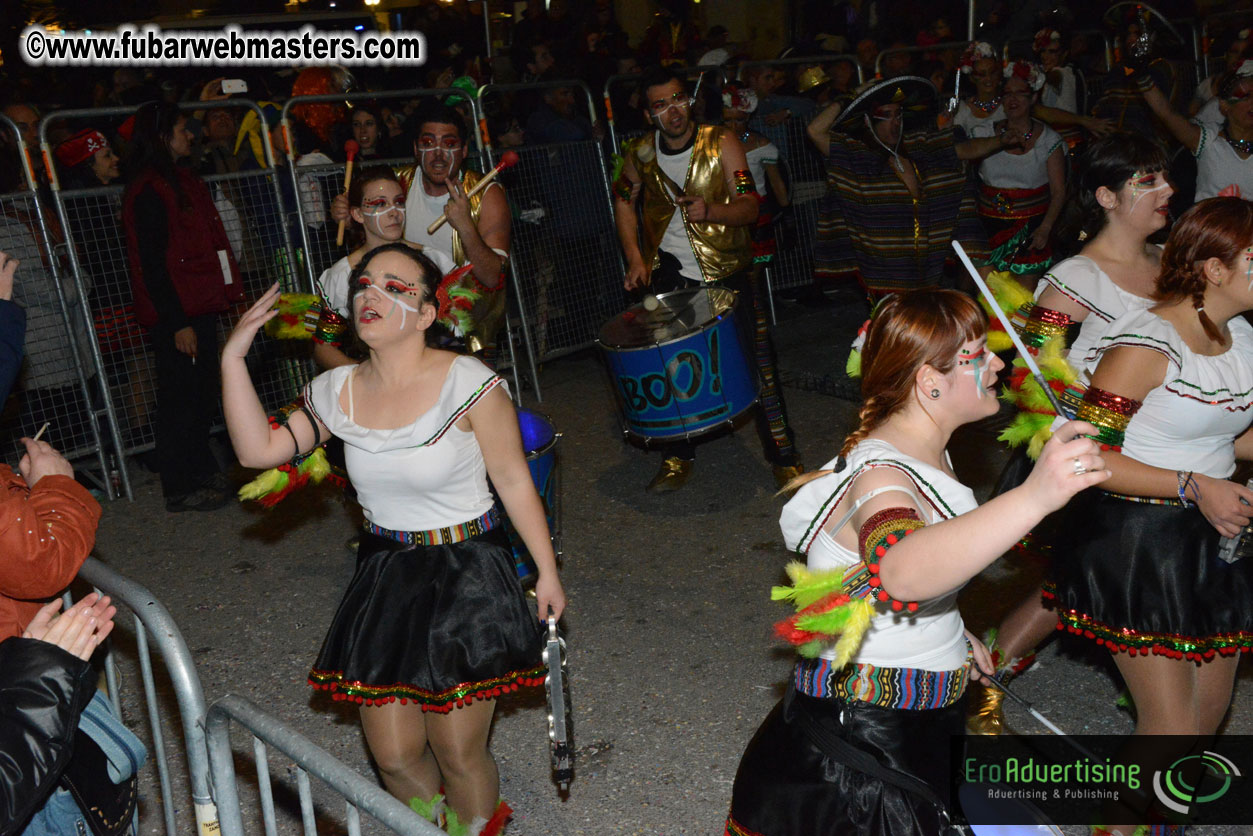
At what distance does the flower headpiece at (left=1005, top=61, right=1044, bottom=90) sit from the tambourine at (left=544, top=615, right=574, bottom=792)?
5779 millimetres

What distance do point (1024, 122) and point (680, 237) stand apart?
2898 mm

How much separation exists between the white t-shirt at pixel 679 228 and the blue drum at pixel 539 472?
1.64 meters

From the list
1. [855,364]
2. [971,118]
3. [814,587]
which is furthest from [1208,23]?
[814,587]

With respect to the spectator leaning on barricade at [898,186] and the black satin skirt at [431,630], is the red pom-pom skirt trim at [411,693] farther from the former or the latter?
the spectator leaning on barricade at [898,186]

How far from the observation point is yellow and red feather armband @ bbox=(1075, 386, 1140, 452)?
3.10 meters

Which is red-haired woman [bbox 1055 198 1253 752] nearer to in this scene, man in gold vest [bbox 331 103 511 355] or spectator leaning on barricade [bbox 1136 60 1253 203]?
man in gold vest [bbox 331 103 511 355]

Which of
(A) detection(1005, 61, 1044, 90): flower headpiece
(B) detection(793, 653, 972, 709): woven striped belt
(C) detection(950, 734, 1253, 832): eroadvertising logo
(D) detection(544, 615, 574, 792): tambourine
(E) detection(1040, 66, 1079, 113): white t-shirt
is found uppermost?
(A) detection(1005, 61, 1044, 90): flower headpiece

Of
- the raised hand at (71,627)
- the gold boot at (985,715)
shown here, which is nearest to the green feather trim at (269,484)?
the raised hand at (71,627)

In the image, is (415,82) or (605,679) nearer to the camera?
(605,679)

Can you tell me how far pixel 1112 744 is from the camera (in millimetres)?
3828

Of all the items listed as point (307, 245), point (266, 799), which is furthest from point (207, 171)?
point (266, 799)

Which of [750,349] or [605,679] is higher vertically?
[750,349]

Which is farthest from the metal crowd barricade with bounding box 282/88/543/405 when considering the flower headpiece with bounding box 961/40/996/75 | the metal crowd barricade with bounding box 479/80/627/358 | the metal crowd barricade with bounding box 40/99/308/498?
the flower headpiece with bounding box 961/40/996/75

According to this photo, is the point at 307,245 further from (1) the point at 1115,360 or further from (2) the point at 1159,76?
(2) the point at 1159,76
